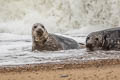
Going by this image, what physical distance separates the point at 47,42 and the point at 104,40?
1857 millimetres

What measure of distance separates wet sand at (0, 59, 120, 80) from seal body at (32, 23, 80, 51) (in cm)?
332

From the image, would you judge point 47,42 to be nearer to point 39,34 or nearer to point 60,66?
point 39,34

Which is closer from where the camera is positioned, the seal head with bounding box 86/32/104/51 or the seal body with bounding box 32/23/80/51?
the seal head with bounding box 86/32/104/51

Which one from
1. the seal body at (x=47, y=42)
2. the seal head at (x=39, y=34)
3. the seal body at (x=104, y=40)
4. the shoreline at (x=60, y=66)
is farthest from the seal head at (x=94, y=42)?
the shoreline at (x=60, y=66)

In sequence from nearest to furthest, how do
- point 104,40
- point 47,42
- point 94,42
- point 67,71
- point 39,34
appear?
point 67,71
point 94,42
point 104,40
point 47,42
point 39,34

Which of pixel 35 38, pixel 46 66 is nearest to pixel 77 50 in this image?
pixel 35 38

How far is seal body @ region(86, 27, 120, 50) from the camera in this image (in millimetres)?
10039

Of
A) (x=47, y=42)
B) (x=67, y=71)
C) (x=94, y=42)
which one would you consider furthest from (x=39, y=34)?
(x=67, y=71)

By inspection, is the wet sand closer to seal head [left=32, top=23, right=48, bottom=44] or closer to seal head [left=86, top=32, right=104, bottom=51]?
seal head [left=86, top=32, right=104, bottom=51]

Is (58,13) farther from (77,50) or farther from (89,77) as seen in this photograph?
(89,77)

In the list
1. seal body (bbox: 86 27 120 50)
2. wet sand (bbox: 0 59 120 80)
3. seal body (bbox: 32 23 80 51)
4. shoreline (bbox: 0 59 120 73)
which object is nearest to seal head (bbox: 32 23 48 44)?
seal body (bbox: 32 23 80 51)

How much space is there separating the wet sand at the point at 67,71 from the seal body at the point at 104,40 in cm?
237

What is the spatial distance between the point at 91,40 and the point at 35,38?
2.02m

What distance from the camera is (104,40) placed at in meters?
10.2
